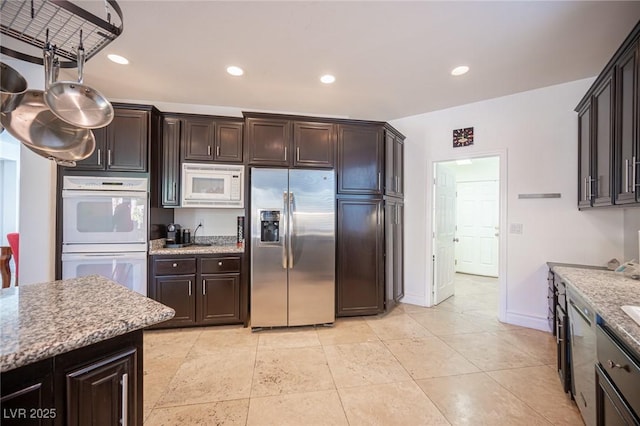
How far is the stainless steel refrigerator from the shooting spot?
9.73 feet

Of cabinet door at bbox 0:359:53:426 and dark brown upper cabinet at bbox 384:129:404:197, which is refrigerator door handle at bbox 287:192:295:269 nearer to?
dark brown upper cabinet at bbox 384:129:404:197

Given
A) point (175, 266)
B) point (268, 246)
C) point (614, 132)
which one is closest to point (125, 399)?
point (268, 246)

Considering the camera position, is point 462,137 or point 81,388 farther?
point 462,137

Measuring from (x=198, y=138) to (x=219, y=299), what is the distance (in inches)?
76.2

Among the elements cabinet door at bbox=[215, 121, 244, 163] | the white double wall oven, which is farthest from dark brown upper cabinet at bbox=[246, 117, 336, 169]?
the white double wall oven

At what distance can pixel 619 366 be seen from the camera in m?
1.10

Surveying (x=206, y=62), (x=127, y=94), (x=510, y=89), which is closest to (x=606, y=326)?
(x=510, y=89)

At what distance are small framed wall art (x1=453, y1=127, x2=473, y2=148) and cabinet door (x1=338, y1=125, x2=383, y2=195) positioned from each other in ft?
3.59

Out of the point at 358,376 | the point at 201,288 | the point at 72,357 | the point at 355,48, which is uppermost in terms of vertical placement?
the point at 355,48

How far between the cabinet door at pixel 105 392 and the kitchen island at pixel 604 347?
1943 millimetres

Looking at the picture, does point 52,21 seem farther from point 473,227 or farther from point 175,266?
point 473,227

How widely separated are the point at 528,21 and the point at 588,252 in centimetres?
242

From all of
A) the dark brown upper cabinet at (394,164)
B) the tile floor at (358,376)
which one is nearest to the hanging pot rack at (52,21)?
the tile floor at (358,376)

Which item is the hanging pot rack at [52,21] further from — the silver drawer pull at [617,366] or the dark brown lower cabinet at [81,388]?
the silver drawer pull at [617,366]
